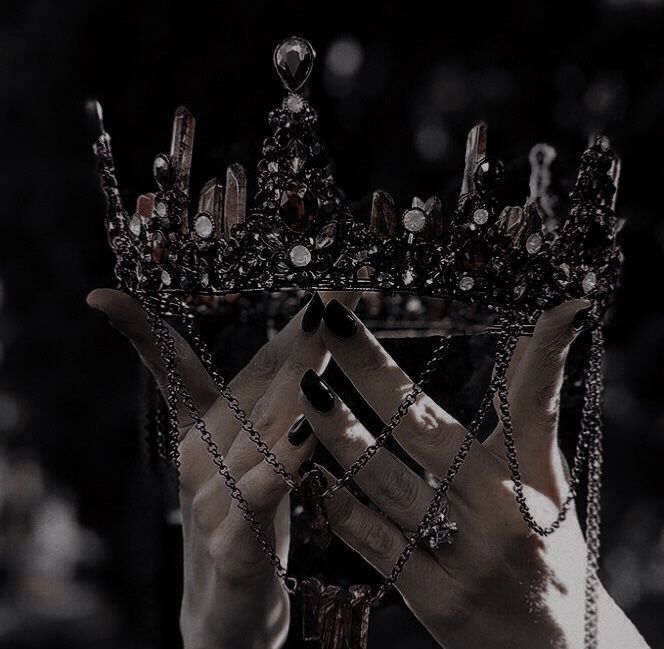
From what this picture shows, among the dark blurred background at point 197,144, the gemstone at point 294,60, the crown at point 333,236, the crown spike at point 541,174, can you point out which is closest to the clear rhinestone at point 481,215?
the crown at point 333,236

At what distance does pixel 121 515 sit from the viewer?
887mm

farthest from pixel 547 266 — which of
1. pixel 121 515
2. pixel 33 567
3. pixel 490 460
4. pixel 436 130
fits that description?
pixel 33 567

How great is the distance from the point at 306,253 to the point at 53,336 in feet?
1.84

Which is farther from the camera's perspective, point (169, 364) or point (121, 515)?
point (121, 515)

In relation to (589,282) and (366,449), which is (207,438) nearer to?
(366,449)

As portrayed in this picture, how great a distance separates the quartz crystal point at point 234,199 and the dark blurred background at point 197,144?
262mm

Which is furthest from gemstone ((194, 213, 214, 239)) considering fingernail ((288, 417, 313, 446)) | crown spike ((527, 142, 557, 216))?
crown spike ((527, 142, 557, 216))

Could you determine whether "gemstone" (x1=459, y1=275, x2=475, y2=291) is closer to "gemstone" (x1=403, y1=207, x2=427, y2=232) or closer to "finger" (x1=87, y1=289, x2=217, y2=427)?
"gemstone" (x1=403, y1=207, x2=427, y2=232)

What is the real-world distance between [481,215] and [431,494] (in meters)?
0.14

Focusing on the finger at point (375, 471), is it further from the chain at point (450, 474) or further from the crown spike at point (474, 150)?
the crown spike at point (474, 150)

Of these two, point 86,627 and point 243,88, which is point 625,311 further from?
point 86,627

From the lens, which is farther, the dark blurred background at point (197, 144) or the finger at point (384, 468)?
the dark blurred background at point (197, 144)

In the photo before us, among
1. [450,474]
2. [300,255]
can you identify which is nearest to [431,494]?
[450,474]

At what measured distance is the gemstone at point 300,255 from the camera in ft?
1.36
